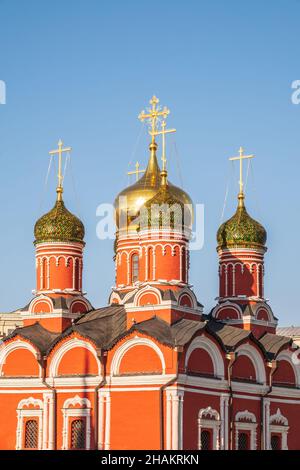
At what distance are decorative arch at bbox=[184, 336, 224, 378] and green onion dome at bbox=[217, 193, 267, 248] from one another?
20.9 feet

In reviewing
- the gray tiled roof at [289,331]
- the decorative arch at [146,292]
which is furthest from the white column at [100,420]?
the gray tiled roof at [289,331]

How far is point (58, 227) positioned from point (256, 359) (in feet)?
26.1

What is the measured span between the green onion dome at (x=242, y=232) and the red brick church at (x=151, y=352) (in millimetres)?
48

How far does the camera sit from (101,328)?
116 feet

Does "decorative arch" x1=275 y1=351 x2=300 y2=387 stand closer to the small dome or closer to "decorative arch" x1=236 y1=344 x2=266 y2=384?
"decorative arch" x1=236 y1=344 x2=266 y2=384

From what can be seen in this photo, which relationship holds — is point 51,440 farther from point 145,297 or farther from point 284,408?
point 284,408

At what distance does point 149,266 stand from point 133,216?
4976mm

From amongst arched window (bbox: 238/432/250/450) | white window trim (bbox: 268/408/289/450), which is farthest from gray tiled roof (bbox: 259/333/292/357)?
arched window (bbox: 238/432/250/450)

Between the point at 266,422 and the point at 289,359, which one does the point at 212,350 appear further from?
the point at 289,359

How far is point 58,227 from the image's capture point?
37688 millimetres

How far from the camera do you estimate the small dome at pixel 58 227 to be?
37688 mm

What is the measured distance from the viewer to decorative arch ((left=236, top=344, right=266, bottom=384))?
118ft
